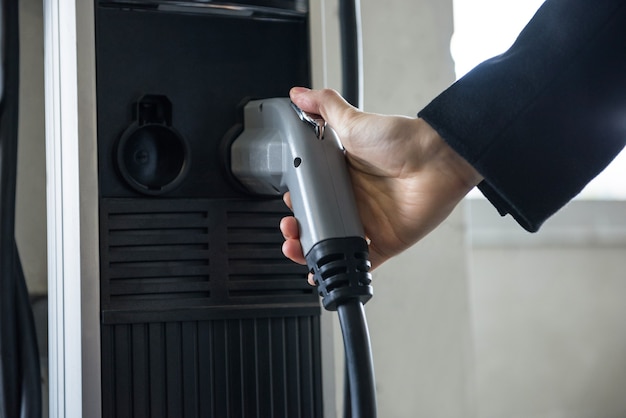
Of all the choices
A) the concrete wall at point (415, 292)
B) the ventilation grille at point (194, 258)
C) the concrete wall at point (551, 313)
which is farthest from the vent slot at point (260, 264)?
the concrete wall at point (551, 313)

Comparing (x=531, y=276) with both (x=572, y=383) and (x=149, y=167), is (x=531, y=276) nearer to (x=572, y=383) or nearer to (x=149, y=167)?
(x=572, y=383)

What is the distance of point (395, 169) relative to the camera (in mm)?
496

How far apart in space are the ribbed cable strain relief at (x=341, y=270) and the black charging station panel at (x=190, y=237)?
3.2 inches

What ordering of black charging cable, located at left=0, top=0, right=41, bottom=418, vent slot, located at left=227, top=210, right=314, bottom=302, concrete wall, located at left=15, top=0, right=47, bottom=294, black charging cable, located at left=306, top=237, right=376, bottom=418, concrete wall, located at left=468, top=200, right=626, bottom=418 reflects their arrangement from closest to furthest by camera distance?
1. black charging cable, located at left=306, top=237, right=376, bottom=418
2. vent slot, located at left=227, top=210, right=314, bottom=302
3. black charging cable, located at left=0, top=0, right=41, bottom=418
4. concrete wall, located at left=15, top=0, right=47, bottom=294
5. concrete wall, located at left=468, top=200, right=626, bottom=418

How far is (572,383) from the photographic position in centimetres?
124

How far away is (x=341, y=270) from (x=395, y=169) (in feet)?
0.37

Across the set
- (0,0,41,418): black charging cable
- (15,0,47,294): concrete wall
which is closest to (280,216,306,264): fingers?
(0,0,41,418): black charging cable

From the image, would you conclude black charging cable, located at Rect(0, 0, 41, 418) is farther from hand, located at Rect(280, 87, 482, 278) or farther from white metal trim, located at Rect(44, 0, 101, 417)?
hand, located at Rect(280, 87, 482, 278)

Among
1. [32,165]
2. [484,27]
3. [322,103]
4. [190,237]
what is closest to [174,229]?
[190,237]

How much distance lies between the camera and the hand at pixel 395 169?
1.54 ft

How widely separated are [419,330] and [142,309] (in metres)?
0.36

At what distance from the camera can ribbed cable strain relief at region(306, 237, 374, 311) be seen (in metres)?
0.40

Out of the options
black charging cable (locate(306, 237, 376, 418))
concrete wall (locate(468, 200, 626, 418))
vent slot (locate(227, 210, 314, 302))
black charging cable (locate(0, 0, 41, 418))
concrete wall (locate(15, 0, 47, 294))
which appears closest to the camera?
black charging cable (locate(306, 237, 376, 418))

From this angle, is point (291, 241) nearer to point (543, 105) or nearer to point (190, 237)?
point (190, 237)
